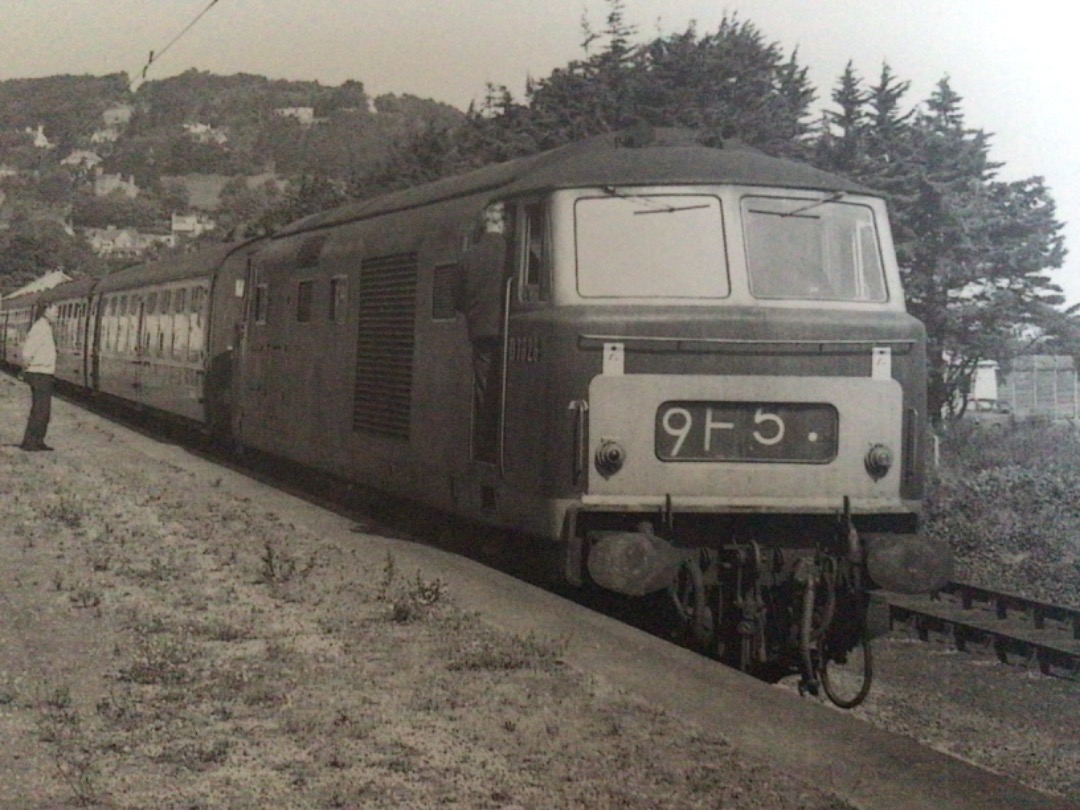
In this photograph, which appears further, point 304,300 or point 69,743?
point 304,300

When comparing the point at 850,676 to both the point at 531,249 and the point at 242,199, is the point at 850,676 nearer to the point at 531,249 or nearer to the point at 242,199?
the point at 531,249

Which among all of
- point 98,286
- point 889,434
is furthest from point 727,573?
point 98,286

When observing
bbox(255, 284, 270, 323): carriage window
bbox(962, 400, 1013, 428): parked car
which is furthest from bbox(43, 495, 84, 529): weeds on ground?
bbox(962, 400, 1013, 428): parked car

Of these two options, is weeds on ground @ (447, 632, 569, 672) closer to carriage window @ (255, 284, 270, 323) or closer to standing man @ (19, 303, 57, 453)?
carriage window @ (255, 284, 270, 323)

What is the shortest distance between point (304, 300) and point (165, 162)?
179m

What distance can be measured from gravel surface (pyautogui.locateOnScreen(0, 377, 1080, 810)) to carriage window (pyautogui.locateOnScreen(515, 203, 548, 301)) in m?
1.83

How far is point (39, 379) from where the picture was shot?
1808 cm

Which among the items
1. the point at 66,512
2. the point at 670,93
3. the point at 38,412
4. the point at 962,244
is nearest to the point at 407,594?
the point at 66,512

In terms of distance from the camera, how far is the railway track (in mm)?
10227

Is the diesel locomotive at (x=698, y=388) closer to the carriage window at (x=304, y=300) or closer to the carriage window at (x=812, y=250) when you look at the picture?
the carriage window at (x=812, y=250)

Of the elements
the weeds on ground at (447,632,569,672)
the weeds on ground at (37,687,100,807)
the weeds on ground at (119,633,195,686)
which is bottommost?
the weeds on ground at (37,687,100,807)

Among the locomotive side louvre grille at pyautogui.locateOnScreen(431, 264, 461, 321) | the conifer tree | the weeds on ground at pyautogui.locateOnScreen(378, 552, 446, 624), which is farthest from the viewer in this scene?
the conifer tree

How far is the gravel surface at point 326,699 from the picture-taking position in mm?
4730

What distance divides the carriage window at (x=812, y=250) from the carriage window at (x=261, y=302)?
26.5 feet
